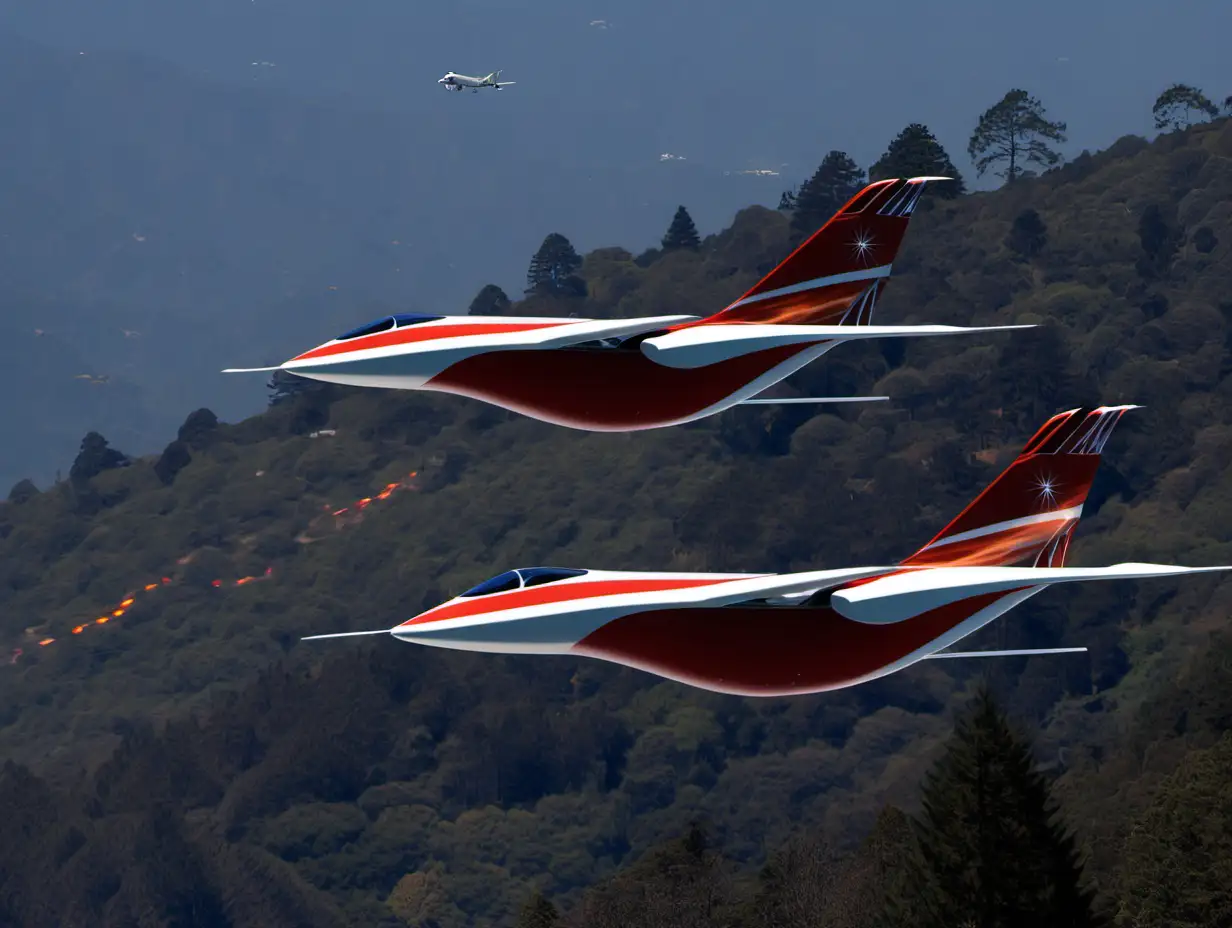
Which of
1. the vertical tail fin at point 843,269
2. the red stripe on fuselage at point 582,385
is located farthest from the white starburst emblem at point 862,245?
the red stripe on fuselage at point 582,385

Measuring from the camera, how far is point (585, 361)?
76.8 m

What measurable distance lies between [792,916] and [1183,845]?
182ft

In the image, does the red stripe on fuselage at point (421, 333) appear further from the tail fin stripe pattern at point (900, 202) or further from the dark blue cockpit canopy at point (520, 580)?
the tail fin stripe pattern at point (900, 202)

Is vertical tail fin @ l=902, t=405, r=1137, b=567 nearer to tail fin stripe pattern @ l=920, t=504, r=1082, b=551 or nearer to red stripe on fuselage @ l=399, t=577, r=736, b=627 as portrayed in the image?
tail fin stripe pattern @ l=920, t=504, r=1082, b=551

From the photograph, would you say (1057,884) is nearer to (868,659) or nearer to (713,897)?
(868,659)

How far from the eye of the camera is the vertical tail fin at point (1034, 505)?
7850 cm

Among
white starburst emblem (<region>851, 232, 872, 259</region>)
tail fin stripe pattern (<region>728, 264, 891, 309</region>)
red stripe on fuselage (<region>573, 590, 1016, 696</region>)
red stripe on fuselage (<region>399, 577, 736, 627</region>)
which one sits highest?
white starburst emblem (<region>851, 232, 872, 259</region>)

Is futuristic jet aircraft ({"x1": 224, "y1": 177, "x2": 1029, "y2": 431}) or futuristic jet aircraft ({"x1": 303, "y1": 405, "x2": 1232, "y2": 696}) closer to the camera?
futuristic jet aircraft ({"x1": 303, "y1": 405, "x2": 1232, "y2": 696})

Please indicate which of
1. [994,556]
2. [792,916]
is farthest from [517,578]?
[792,916]

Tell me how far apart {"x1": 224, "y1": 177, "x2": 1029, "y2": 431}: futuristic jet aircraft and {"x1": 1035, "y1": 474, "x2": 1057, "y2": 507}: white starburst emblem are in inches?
227

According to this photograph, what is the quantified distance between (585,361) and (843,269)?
11844 millimetres

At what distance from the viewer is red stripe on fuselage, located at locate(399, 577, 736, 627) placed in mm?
70469

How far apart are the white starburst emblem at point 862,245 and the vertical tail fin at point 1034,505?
9.66m

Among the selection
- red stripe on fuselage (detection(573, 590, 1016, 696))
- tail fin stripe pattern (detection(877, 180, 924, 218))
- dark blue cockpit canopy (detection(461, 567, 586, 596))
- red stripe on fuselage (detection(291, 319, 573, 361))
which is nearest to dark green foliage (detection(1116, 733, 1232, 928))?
tail fin stripe pattern (detection(877, 180, 924, 218))
